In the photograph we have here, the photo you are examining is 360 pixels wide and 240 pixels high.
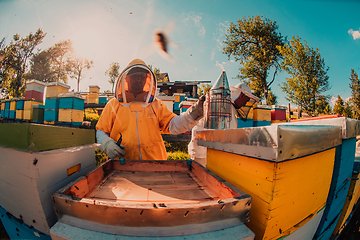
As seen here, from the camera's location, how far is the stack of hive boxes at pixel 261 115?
6.44 m

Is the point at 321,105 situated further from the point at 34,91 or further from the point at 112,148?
the point at 34,91

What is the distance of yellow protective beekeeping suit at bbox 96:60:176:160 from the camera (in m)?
2.15

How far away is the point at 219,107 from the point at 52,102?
6385mm

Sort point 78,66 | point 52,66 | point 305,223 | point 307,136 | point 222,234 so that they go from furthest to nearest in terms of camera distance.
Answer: point 78,66, point 52,66, point 305,223, point 307,136, point 222,234

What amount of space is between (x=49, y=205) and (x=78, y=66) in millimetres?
32816

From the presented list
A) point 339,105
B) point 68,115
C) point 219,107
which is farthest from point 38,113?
point 339,105

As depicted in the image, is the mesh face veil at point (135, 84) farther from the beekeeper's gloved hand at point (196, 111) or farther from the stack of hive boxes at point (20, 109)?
the stack of hive boxes at point (20, 109)

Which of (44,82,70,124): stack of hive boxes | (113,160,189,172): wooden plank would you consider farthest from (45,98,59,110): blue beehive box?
(113,160,189,172): wooden plank

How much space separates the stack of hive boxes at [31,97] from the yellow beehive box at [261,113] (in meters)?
9.18

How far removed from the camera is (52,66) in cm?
2497

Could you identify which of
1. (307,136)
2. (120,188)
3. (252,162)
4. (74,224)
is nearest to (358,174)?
(307,136)

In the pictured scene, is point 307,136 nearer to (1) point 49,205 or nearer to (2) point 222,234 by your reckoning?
(2) point 222,234

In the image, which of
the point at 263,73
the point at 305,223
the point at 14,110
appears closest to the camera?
the point at 305,223

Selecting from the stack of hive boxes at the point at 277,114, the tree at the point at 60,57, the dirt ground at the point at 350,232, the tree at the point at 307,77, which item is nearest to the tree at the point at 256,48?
the tree at the point at 307,77
